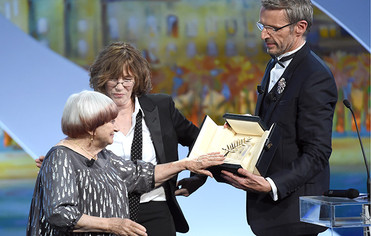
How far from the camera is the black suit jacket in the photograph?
2645 millimetres

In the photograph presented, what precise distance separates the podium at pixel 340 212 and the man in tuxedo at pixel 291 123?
0.33m

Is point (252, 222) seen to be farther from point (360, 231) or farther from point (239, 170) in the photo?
point (360, 231)

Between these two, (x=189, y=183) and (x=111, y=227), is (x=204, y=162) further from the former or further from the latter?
(x=111, y=227)

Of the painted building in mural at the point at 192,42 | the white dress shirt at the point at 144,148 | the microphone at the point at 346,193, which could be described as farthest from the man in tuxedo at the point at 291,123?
the painted building in mural at the point at 192,42

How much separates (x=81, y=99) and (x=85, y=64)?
114 inches

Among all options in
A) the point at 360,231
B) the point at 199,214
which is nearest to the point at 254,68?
the point at 199,214

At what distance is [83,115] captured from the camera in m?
2.31

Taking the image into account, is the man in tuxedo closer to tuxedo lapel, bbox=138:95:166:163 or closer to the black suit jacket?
the black suit jacket

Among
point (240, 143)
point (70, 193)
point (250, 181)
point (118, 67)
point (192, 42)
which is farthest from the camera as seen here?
point (192, 42)

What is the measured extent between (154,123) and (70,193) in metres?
0.83

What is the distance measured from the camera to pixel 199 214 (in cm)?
531

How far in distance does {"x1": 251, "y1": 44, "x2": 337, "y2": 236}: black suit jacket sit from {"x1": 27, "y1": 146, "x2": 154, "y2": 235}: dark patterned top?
689 millimetres


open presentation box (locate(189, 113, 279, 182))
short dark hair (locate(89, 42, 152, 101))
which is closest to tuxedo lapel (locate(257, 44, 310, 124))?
open presentation box (locate(189, 113, 279, 182))

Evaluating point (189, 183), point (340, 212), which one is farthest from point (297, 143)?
point (189, 183)
